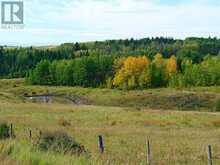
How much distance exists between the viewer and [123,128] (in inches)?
1271

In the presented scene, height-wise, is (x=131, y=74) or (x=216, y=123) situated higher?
(x=216, y=123)

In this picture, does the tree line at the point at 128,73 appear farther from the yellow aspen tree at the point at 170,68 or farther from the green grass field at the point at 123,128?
the green grass field at the point at 123,128

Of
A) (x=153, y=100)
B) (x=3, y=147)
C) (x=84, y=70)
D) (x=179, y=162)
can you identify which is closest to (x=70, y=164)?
(x=3, y=147)

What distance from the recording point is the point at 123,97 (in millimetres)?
96125

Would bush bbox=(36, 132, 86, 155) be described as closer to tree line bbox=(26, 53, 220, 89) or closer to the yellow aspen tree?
tree line bbox=(26, 53, 220, 89)

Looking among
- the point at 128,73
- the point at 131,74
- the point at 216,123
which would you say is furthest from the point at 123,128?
the point at 131,74

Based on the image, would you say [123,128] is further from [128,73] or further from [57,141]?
[128,73]

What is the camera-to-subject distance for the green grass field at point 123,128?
11484mm

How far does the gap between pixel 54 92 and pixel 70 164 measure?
111 meters

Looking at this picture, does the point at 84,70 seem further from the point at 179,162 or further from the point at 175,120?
the point at 179,162

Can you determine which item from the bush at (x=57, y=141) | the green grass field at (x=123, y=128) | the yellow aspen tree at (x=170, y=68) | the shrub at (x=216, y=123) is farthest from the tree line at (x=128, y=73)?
the bush at (x=57, y=141)

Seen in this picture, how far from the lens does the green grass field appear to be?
452 inches

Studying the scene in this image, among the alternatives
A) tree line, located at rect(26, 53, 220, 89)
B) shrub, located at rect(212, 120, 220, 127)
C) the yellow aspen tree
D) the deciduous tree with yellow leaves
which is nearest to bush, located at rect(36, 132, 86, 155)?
shrub, located at rect(212, 120, 220, 127)

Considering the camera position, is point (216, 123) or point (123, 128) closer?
point (123, 128)
